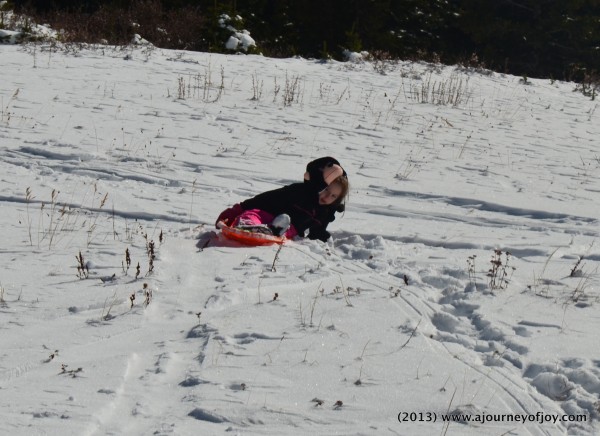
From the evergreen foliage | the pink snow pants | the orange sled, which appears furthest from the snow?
the evergreen foliage

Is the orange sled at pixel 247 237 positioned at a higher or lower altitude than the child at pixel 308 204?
lower

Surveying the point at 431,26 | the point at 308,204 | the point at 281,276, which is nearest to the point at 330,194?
the point at 308,204

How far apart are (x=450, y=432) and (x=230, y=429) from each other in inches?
37.3

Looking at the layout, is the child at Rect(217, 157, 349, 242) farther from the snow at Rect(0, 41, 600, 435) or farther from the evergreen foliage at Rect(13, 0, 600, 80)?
the evergreen foliage at Rect(13, 0, 600, 80)

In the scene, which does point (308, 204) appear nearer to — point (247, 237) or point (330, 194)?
point (330, 194)

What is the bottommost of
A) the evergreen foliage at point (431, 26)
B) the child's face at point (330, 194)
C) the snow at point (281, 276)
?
the snow at point (281, 276)

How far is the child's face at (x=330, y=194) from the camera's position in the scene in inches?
256

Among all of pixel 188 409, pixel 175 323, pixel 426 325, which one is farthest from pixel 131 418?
pixel 426 325

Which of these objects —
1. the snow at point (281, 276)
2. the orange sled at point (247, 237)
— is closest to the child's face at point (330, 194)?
the snow at point (281, 276)

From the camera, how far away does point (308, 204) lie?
6473 millimetres

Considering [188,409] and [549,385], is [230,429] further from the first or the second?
[549,385]

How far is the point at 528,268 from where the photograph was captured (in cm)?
577

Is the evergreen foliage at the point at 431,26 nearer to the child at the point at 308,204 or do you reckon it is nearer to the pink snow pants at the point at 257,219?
the child at the point at 308,204

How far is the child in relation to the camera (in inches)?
252
